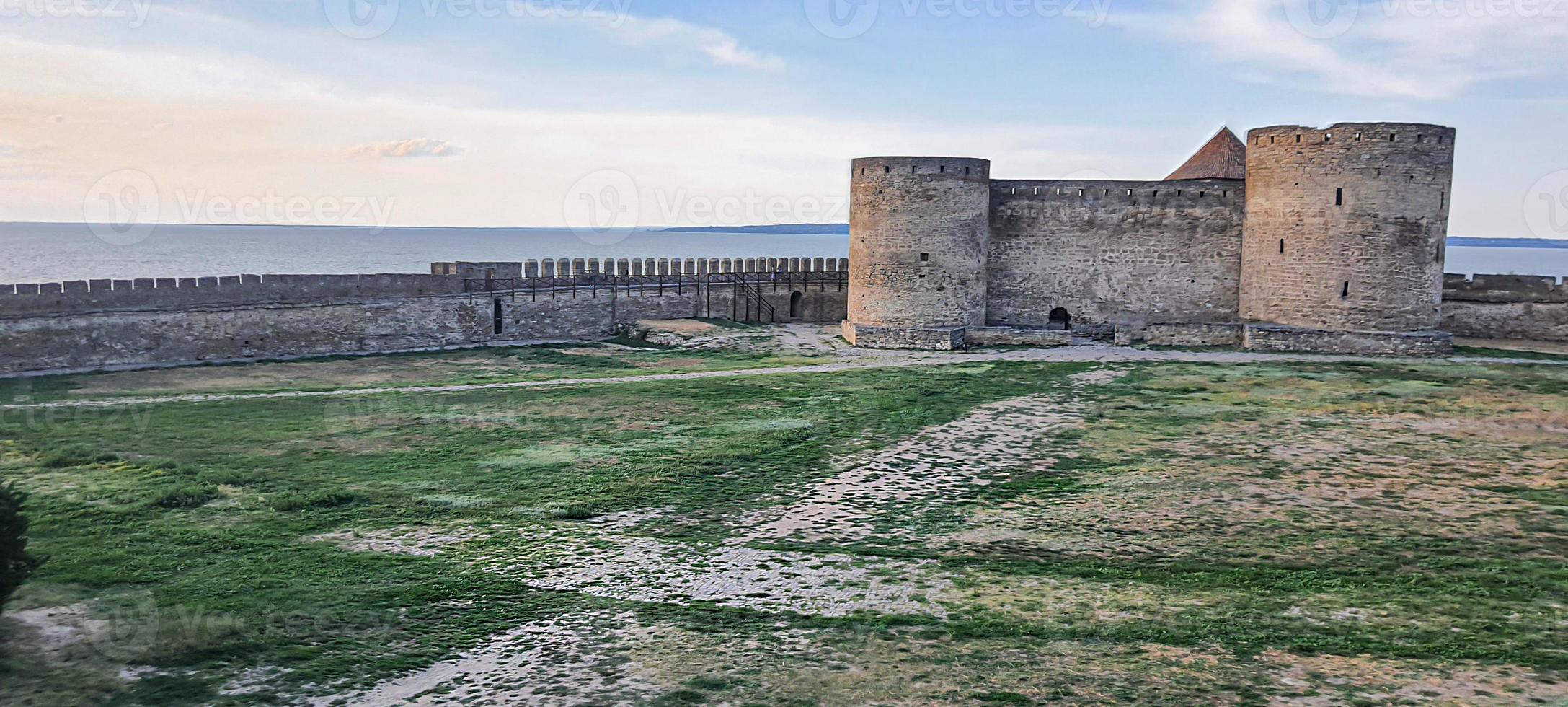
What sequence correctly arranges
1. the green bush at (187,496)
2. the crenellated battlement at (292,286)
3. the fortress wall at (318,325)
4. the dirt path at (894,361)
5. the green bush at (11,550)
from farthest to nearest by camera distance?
the crenellated battlement at (292,286) < the fortress wall at (318,325) < the dirt path at (894,361) < the green bush at (187,496) < the green bush at (11,550)

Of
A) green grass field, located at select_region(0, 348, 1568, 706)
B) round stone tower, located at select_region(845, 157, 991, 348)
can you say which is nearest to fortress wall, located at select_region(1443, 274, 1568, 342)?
green grass field, located at select_region(0, 348, 1568, 706)

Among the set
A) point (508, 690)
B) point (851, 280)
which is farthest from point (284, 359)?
point (508, 690)

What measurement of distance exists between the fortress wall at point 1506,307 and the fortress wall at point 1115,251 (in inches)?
203

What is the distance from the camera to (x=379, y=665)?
7.79 metres

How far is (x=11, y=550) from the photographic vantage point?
8016 mm

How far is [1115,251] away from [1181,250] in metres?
1.58

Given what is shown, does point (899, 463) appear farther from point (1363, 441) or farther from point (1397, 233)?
point (1397, 233)

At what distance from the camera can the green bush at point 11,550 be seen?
7.89 metres

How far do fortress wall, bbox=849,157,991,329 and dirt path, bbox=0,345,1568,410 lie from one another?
1739 millimetres

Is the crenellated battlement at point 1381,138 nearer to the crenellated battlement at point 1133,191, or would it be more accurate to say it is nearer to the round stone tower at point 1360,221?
the round stone tower at point 1360,221

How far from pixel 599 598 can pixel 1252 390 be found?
565 inches

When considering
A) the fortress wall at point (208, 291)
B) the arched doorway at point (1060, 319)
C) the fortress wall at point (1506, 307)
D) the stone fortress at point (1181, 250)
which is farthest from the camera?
the arched doorway at point (1060, 319)

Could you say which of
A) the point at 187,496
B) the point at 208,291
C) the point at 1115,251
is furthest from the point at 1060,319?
the point at 187,496

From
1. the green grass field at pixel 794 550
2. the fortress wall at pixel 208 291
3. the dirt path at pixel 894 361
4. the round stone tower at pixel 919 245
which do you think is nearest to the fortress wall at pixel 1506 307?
the dirt path at pixel 894 361
